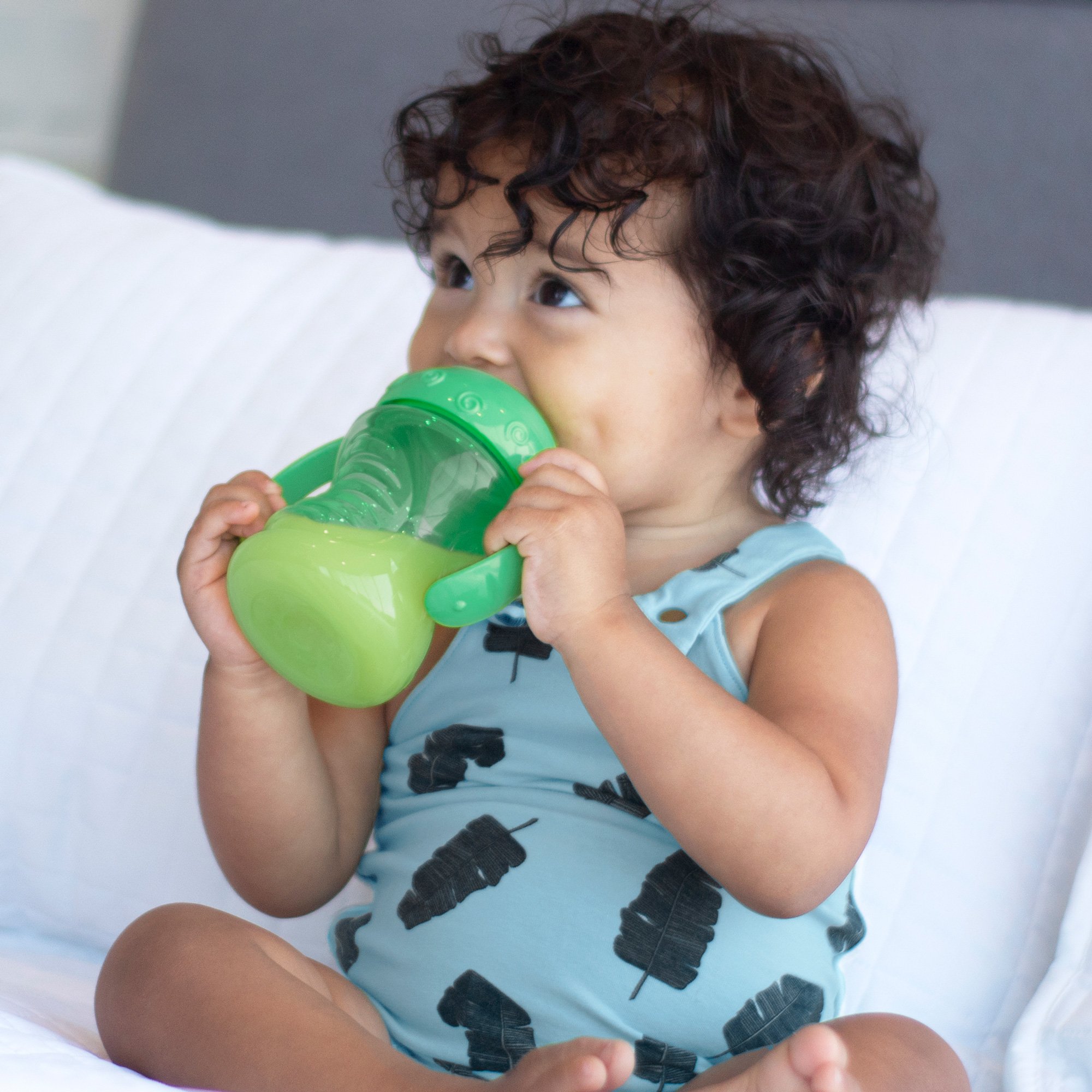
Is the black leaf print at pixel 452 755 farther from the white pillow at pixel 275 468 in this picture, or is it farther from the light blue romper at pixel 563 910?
the white pillow at pixel 275 468

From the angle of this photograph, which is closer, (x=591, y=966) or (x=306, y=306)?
(x=591, y=966)

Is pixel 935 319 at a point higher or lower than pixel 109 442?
higher

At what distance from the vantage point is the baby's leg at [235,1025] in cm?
61

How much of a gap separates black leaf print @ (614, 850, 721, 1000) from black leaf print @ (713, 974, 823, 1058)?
4 cm

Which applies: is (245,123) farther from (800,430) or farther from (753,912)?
(753,912)

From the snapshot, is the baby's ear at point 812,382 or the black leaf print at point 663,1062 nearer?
the black leaf print at point 663,1062

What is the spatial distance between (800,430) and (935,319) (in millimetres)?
331

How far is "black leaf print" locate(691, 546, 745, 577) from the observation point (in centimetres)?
84

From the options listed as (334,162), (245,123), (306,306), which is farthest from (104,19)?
(306,306)

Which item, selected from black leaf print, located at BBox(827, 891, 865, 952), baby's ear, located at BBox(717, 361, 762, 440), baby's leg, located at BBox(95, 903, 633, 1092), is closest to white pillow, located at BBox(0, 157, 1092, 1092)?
black leaf print, located at BBox(827, 891, 865, 952)

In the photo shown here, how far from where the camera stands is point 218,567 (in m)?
0.80

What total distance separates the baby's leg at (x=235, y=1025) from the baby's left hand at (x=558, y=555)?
233mm

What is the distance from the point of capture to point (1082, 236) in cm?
138

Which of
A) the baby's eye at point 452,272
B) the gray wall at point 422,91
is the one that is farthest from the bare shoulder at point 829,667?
the gray wall at point 422,91
